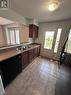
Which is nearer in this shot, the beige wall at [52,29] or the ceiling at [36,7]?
the ceiling at [36,7]

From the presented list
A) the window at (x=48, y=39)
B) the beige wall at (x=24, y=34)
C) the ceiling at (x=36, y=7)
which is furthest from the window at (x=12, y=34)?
the window at (x=48, y=39)

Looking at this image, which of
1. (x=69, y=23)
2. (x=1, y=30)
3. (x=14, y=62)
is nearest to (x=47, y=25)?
(x=69, y=23)

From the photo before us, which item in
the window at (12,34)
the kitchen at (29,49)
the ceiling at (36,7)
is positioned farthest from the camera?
the window at (12,34)

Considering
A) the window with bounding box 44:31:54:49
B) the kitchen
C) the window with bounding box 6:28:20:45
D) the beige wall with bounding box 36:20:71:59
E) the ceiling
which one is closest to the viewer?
the kitchen

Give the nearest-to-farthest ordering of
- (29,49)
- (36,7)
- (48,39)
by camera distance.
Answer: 1. (36,7)
2. (29,49)
3. (48,39)

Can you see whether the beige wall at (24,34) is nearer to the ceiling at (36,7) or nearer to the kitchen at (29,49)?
the kitchen at (29,49)

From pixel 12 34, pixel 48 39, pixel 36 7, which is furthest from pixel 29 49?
pixel 48 39

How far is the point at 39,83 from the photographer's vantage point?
197 cm

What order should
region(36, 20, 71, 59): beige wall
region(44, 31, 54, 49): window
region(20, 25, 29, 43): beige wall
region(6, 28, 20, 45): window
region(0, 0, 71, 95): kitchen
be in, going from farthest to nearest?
region(44, 31, 54, 49): window → region(36, 20, 71, 59): beige wall → region(20, 25, 29, 43): beige wall → region(6, 28, 20, 45): window → region(0, 0, 71, 95): kitchen

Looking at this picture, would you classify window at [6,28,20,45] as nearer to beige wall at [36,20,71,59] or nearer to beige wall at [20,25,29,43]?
beige wall at [20,25,29,43]

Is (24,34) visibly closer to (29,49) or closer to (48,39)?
(29,49)

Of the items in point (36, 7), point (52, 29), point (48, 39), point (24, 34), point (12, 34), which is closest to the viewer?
point (36, 7)

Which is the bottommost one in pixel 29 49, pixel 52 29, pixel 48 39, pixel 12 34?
pixel 29 49

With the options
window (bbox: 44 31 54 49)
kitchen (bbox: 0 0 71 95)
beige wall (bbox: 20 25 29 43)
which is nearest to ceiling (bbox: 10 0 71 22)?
kitchen (bbox: 0 0 71 95)
